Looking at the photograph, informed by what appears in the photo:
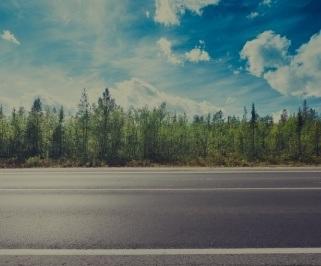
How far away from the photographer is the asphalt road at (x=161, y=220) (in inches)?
208

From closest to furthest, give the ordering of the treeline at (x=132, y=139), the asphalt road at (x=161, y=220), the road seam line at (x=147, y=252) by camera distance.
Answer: the road seam line at (x=147, y=252)
the asphalt road at (x=161, y=220)
the treeline at (x=132, y=139)

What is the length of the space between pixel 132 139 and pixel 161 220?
113ft

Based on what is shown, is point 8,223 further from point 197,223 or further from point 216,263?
point 216,263

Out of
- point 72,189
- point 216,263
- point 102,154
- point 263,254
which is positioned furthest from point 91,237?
point 102,154

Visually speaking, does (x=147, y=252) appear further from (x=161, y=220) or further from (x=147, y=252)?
(x=161, y=220)

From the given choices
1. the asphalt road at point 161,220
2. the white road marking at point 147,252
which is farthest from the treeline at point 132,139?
the white road marking at point 147,252

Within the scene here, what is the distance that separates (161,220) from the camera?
269 inches

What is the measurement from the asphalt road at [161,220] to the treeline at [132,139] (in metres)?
20.5

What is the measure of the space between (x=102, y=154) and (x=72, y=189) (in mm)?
25670

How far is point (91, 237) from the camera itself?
5742 millimetres

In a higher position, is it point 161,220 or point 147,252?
point 161,220

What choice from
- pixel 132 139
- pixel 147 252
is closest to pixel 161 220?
pixel 147 252

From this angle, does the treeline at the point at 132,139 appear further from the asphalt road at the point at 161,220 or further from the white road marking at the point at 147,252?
the white road marking at the point at 147,252

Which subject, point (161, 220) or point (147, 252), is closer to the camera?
point (147, 252)
